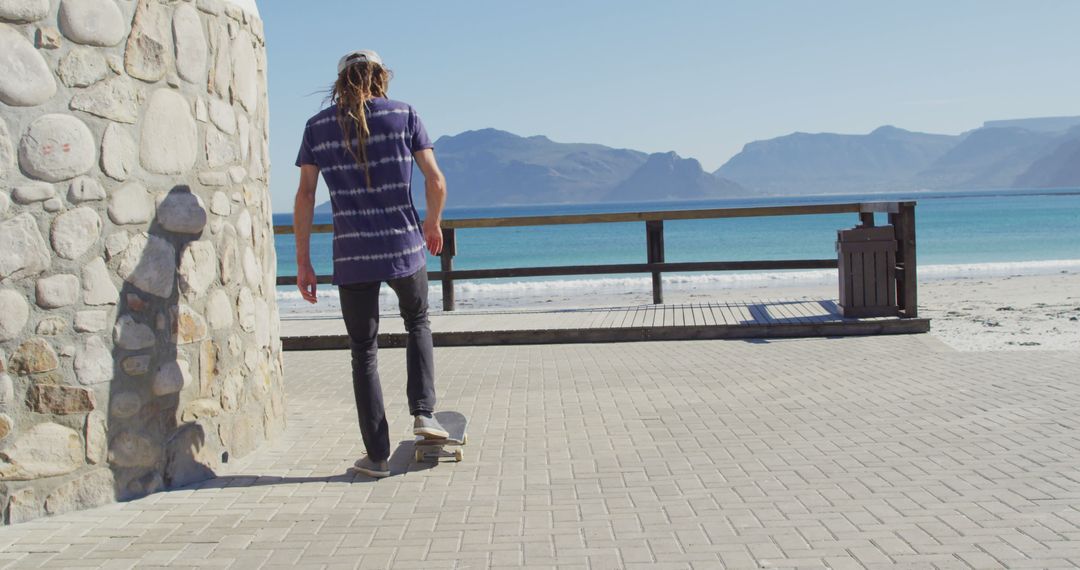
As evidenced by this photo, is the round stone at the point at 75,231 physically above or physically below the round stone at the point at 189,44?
below

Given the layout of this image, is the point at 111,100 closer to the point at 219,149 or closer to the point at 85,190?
the point at 85,190

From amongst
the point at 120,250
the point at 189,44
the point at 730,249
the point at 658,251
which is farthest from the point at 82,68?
the point at 730,249

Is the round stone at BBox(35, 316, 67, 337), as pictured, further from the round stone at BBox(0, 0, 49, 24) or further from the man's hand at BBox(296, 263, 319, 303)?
the round stone at BBox(0, 0, 49, 24)

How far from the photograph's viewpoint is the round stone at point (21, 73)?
148 inches

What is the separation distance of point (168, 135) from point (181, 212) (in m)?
0.33

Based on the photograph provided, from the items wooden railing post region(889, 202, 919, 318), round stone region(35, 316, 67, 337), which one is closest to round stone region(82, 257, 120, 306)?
round stone region(35, 316, 67, 337)

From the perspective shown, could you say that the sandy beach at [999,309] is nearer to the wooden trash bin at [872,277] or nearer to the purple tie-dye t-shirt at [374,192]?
the wooden trash bin at [872,277]

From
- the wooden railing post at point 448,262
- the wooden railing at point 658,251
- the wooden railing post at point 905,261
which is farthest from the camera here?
the wooden railing post at point 448,262

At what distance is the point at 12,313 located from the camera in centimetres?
385

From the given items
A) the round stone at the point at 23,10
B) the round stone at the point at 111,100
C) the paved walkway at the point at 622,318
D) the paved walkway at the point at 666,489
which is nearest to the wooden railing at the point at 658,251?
the paved walkway at the point at 622,318

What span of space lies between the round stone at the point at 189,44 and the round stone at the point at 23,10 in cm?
65

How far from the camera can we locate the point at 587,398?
649 cm

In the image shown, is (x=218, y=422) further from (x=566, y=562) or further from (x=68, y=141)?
(x=566, y=562)

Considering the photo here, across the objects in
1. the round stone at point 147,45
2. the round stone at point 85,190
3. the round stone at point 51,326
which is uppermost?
the round stone at point 147,45
